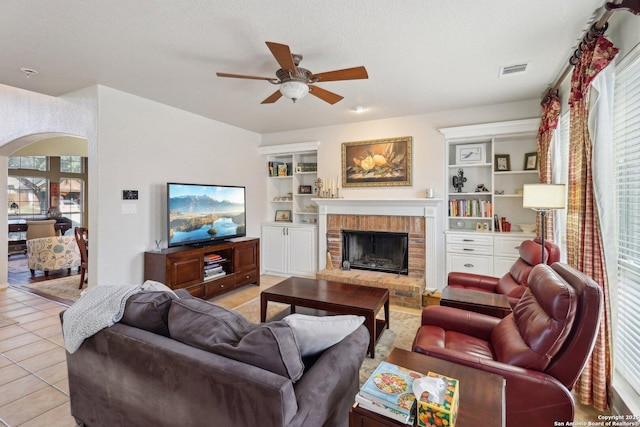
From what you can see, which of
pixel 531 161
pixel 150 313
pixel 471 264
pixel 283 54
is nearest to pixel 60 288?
pixel 150 313

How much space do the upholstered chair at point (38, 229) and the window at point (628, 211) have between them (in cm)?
914

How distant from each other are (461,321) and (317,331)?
4.19 ft

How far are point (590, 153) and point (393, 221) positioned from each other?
8.63ft

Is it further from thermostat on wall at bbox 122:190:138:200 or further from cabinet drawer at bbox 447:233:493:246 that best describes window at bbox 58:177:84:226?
cabinet drawer at bbox 447:233:493:246

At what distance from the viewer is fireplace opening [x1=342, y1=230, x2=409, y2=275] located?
455cm

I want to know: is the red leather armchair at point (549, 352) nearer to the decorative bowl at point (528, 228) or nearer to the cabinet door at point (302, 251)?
the decorative bowl at point (528, 228)

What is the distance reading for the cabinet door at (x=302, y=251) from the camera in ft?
16.8

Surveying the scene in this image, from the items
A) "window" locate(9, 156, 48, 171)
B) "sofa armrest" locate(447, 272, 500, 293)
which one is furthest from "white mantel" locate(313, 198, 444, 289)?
"window" locate(9, 156, 48, 171)

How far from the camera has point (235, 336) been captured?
136 cm

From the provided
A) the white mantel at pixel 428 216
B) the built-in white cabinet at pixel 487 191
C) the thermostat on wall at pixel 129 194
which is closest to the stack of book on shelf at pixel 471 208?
the built-in white cabinet at pixel 487 191

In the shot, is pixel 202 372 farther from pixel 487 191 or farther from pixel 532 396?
pixel 487 191

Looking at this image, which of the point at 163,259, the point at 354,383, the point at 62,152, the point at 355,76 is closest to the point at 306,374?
the point at 354,383

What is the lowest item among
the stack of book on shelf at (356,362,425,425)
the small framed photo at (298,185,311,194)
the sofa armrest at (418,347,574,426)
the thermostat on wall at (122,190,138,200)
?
the sofa armrest at (418,347,574,426)

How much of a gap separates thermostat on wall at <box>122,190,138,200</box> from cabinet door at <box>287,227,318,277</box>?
2.39 meters
